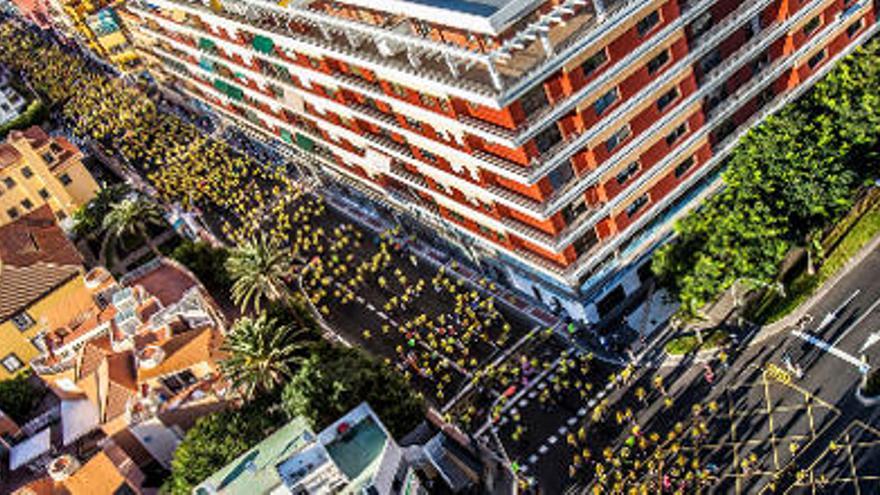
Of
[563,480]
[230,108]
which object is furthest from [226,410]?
[230,108]

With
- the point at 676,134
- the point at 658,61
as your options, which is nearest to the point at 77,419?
the point at 676,134

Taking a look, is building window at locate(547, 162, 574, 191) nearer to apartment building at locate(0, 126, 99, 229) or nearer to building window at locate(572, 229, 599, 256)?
building window at locate(572, 229, 599, 256)

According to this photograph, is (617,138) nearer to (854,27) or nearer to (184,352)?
(854,27)

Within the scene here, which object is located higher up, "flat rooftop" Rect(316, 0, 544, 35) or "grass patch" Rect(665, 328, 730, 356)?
"flat rooftop" Rect(316, 0, 544, 35)

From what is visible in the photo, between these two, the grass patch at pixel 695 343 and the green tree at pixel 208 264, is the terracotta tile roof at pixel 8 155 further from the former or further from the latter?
the grass patch at pixel 695 343

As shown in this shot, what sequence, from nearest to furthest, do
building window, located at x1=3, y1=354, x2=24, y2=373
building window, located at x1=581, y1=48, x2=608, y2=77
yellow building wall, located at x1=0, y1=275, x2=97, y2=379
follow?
building window, located at x1=581, y1=48, x2=608, y2=77 < yellow building wall, located at x1=0, y1=275, x2=97, y2=379 < building window, located at x1=3, y1=354, x2=24, y2=373

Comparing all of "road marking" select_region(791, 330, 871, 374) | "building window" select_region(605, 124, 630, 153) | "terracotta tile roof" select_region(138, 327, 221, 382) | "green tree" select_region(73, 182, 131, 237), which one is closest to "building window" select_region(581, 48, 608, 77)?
"building window" select_region(605, 124, 630, 153)

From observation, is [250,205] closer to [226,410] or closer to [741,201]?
[226,410]
